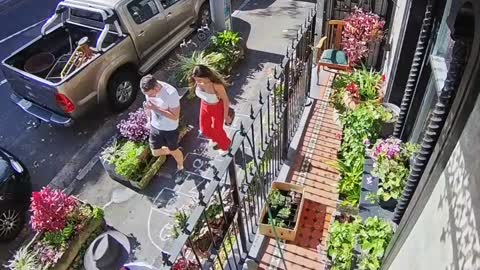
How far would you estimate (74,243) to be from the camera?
5.49 metres

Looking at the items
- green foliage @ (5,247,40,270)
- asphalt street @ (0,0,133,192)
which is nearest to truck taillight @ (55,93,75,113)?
asphalt street @ (0,0,133,192)

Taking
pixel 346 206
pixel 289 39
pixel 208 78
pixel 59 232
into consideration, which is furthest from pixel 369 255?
pixel 289 39

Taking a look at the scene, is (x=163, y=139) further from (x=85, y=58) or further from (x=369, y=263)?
(x=369, y=263)

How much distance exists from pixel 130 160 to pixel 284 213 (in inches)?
114

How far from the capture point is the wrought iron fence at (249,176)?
147 inches

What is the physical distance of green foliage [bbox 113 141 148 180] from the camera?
6.45m

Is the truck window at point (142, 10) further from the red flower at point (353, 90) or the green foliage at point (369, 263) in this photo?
the green foliage at point (369, 263)

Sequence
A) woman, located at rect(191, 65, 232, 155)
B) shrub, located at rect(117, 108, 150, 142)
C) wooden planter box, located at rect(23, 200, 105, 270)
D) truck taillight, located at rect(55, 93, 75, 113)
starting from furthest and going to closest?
truck taillight, located at rect(55, 93, 75, 113), shrub, located at rect(117, 108, 150, 142), woman, located at rect(191, 65, 232, 155), wooden planter box, located at rect(23, 200, 105, 270)

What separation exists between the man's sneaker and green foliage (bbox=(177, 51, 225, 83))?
222cm

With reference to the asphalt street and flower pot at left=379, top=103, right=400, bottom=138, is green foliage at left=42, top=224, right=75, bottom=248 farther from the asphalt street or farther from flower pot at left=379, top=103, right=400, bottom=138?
flower pot at left=379, top=103, right=400, bottom=138

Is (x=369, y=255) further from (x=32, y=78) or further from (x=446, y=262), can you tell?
(x=32, y=78)

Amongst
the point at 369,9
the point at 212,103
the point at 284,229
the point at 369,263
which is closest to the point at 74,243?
the point at 212,103

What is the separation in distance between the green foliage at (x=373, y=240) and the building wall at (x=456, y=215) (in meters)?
0.98

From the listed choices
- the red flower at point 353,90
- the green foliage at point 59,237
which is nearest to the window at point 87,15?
the green foliage at point 59,237
